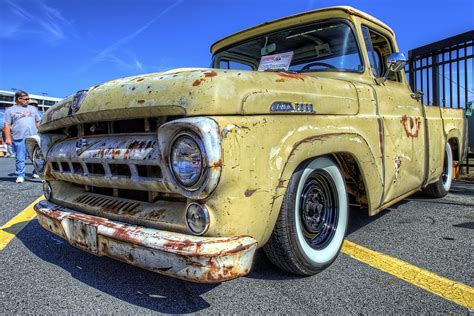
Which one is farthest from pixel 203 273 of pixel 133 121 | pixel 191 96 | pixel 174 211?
pixel 133 121

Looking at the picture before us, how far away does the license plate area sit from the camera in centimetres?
214

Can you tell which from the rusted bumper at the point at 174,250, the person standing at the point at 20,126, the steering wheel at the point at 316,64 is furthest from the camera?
the person standing at the point at 20,126

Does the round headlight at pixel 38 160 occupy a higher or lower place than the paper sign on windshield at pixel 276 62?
lower

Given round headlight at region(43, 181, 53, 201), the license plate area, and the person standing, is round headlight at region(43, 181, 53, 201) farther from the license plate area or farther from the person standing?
the person standing

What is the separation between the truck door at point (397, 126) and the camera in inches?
122

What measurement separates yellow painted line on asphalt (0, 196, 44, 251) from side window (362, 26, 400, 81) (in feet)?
11.0

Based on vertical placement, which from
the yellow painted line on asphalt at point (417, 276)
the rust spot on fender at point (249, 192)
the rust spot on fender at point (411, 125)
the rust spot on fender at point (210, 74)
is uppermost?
the rust spot on fender at point (210, 74)

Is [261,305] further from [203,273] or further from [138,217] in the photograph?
[138,217]

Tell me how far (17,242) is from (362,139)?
284cm

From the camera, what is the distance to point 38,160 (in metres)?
3.19

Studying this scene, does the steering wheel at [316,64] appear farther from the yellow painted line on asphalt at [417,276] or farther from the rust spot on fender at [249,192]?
the rust spot on fender at [249,192]

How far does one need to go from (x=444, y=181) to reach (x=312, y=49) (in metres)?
3.18

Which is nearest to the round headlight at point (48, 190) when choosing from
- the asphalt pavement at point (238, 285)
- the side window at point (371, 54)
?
the asphalt pavement at point (238, 285)

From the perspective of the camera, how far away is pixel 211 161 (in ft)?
5.75
